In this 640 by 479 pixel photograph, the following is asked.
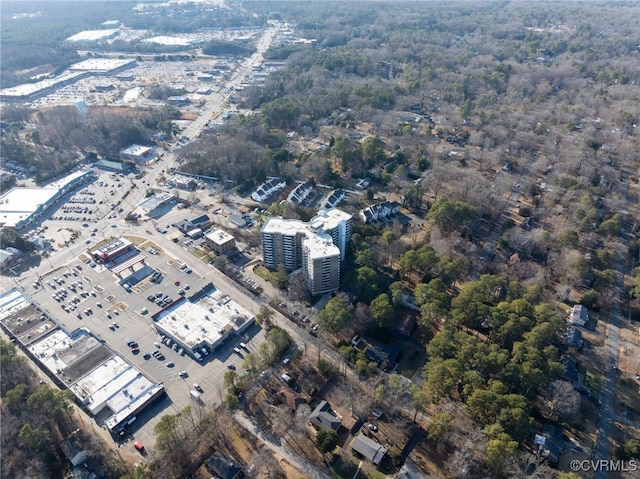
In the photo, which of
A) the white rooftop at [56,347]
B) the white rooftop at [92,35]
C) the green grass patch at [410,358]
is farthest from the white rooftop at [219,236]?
the white rooftop at [92,35]

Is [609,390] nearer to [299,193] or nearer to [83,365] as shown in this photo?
[299,193]

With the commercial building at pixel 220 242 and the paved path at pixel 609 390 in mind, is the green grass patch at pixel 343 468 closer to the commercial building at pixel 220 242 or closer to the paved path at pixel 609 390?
the paved path at pixel 609 390

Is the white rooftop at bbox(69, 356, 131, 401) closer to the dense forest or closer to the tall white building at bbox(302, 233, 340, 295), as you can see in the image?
the dense forest

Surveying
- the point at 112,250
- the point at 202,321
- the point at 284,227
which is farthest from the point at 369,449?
the point at 112,250

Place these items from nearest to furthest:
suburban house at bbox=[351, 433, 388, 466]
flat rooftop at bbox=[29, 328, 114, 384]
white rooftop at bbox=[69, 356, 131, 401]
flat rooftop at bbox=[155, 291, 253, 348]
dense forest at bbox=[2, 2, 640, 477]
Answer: suburban house at bbox=[351, 433, 388, 466]
dense forest at bbox=[2, 2, 640, 477]
white rooftop at bbox=[69, 356, 131, 401]
flat rooftop at bbox=[29, 328, 114, 384]
flat rooftop at bbox=[155, 291, 253, 348]

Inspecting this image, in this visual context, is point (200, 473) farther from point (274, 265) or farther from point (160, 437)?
point (274, 265)

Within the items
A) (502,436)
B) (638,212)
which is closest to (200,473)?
(502,436)

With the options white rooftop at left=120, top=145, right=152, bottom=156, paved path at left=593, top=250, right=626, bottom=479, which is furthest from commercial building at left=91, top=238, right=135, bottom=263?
paved path at left=593, top=250, right=626, bottom=479
